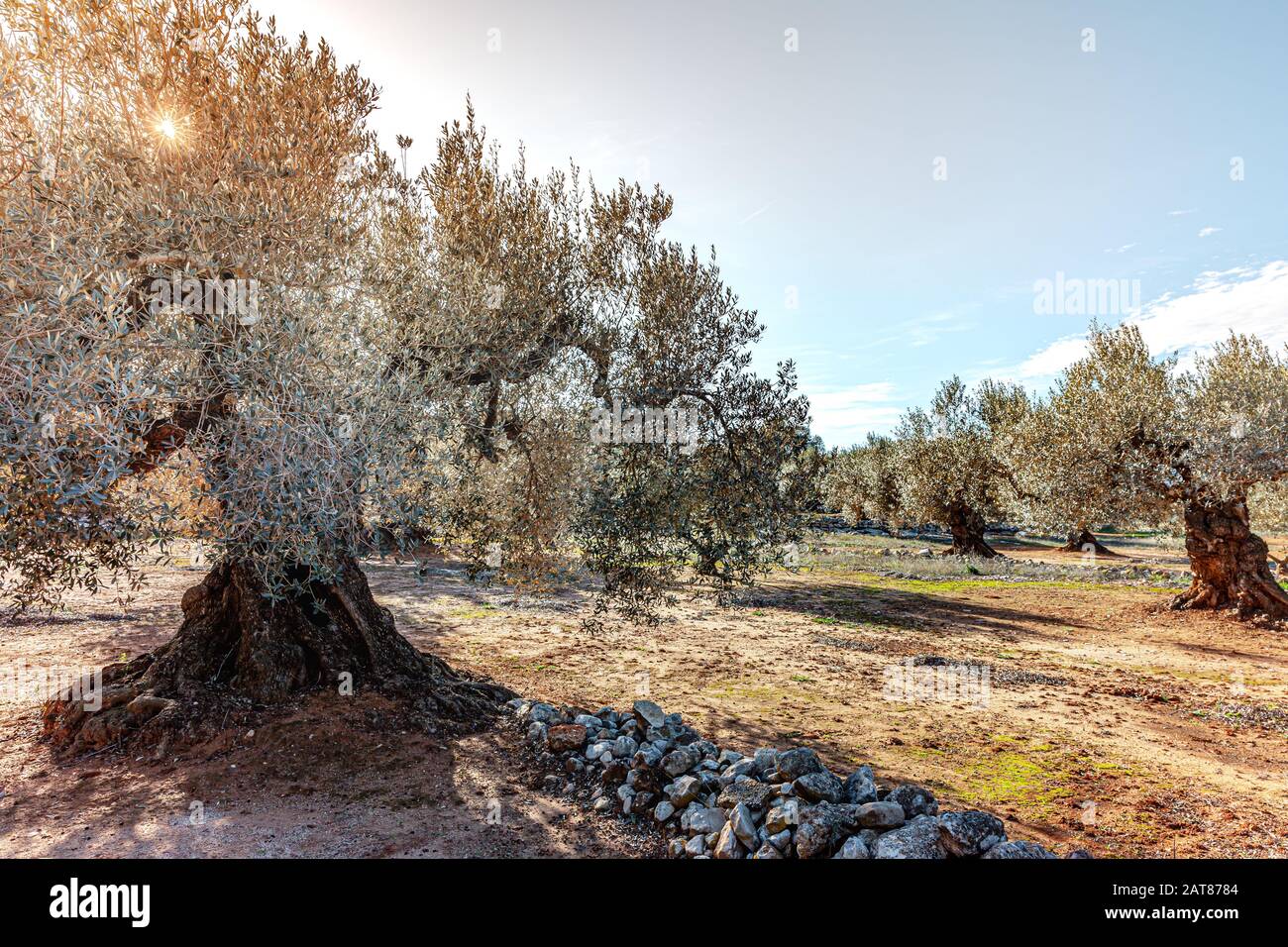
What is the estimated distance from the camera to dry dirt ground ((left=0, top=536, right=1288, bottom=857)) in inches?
273

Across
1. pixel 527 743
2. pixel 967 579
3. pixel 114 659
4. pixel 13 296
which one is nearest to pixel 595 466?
pixel 527 743

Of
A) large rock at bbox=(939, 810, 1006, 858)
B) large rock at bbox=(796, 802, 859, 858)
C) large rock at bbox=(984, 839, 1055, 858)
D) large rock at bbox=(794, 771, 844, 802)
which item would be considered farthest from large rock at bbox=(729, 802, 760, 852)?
large rock at bbox=(984, 839, 1055, 858)

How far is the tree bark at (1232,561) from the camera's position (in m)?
20.1

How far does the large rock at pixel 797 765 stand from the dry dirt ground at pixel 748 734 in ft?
5.81

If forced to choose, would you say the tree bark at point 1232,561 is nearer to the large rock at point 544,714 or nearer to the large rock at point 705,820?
the large rock at point 705,820

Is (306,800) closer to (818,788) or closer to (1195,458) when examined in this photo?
(818,788)

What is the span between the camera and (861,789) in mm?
6938

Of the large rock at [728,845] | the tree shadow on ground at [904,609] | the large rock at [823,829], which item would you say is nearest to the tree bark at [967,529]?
the tree shadow on ground at [904,609]

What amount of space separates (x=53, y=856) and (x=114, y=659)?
8.40m

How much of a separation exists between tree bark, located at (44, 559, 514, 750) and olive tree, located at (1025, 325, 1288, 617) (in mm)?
21044

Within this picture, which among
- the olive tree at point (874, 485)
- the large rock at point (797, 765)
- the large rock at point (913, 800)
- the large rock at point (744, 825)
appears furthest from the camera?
the olive tree at point (874, 485)

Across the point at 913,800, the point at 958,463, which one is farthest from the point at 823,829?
the point at 958,463

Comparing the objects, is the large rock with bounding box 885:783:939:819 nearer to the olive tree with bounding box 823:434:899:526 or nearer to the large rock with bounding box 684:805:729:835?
the large rock with bounding box 684:805:729:835

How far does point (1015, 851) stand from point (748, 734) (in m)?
4.99
